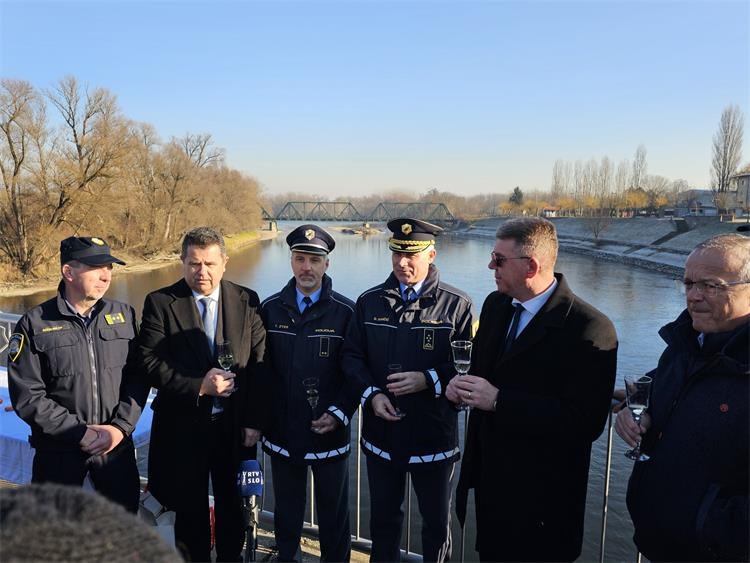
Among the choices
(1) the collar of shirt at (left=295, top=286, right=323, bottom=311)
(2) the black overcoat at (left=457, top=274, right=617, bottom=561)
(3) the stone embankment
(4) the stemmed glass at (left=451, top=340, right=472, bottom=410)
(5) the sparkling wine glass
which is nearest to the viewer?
(2) the black overcoat at (left=457, top=274, right=617, bottom=561)

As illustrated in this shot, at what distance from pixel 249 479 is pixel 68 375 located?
4.01ft

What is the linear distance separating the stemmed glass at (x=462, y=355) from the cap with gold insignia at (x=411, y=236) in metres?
0.78

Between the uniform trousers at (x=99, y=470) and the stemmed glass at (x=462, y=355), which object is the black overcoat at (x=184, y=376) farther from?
the stemmed glass at (x=462, y=355)

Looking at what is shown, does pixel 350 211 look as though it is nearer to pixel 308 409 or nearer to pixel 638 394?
pixel 308 409

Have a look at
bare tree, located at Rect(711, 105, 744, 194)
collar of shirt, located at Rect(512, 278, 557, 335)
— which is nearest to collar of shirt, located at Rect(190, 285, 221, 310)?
collar of shirt, located at Rect(512, 278, 557, 335)

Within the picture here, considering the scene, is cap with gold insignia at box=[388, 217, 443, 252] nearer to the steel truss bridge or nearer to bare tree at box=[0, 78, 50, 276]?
bare tree at box=[0, 78, 50, 276]

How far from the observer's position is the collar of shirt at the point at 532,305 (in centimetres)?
260

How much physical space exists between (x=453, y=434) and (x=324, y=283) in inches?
51.2

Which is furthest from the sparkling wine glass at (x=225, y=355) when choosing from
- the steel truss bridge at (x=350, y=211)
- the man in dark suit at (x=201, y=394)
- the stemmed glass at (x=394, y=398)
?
the steel truss bridge at (x=350, y=211)

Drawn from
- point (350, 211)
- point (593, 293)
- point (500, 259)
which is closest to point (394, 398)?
point (500, 259)

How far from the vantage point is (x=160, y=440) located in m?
3.07

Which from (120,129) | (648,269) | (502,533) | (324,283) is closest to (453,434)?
(502,533)

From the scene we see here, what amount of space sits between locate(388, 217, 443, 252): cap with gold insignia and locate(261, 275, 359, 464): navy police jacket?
598 millimetres

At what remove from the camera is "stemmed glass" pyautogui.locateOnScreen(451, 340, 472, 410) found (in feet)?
8.80
